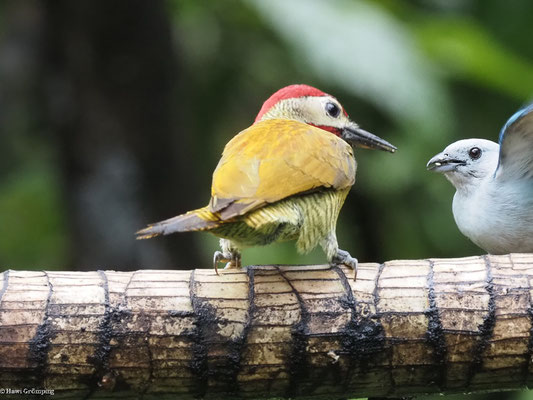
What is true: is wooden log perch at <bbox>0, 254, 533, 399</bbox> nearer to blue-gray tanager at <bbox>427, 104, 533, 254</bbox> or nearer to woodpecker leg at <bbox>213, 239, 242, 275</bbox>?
woodpecker leg at <bbox>213, 239, 242, 275</bbox>

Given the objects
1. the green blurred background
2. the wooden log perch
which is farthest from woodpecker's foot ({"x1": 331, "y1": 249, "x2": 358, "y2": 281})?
the green blurred background

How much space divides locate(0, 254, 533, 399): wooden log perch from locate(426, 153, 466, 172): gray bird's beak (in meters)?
1.28

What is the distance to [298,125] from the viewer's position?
406 centimetres

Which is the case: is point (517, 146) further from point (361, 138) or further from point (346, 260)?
point (346, 260)

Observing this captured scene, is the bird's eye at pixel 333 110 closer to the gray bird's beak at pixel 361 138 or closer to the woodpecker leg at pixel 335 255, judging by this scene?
the gray bird's beak at pixel 361 138

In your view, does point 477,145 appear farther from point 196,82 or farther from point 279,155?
point 196,82

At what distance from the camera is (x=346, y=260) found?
3.69m

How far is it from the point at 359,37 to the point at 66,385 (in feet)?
11.1

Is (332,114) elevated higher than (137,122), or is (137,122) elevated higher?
(137,122)

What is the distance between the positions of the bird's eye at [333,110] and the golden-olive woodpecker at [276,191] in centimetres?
25

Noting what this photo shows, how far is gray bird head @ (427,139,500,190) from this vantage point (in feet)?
15.2

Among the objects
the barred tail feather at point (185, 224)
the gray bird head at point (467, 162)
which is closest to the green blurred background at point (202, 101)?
the gray bird head at point (467, 162)

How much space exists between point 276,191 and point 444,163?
1.57 m

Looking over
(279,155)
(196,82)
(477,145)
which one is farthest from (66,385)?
(196,82)
